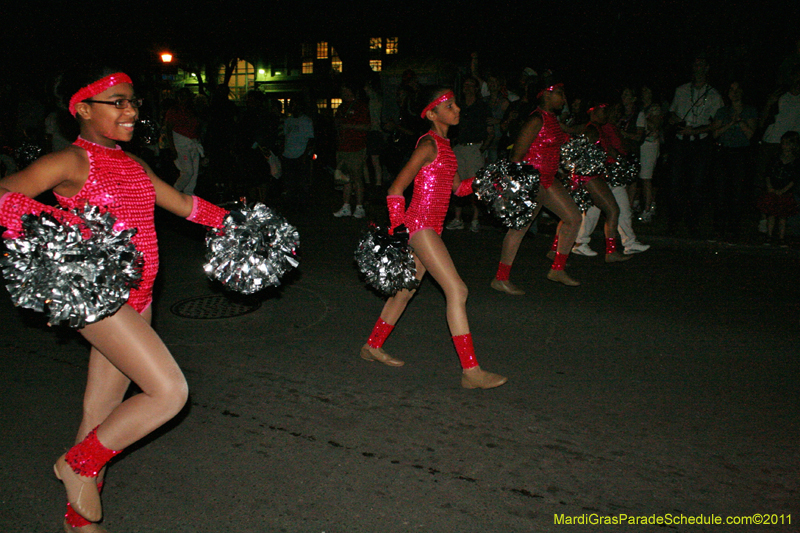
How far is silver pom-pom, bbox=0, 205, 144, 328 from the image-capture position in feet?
8.14

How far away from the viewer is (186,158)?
10.9 m

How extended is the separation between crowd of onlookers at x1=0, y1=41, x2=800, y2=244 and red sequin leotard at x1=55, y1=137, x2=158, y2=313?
5.90 meters

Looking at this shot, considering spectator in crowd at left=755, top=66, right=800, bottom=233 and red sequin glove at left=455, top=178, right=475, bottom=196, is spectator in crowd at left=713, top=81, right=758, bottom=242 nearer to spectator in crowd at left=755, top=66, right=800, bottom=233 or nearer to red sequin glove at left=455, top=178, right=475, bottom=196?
spectator in crowd at left=755, top=66, right=800, bottom=233

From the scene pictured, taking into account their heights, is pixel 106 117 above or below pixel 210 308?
above

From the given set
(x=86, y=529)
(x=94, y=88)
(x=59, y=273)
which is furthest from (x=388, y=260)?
(x=86, y=529)

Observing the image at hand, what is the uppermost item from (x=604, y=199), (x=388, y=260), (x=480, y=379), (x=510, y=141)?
(x=510, y=141)

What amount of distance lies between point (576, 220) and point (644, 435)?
333 centimetres

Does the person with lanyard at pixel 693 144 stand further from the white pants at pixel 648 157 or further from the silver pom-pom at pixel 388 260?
the silver pom-pom at pixel 388 260

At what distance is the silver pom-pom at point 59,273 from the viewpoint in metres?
2.48

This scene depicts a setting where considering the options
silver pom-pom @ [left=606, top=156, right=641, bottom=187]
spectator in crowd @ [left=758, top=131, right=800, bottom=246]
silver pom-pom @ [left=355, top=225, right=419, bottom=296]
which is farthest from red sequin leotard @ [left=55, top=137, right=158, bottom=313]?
spectator in crowd @ [left=758, top=131, right=800, bottom=246]

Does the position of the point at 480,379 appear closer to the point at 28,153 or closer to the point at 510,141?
the point at 510,141

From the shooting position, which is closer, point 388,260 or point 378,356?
point 388,260

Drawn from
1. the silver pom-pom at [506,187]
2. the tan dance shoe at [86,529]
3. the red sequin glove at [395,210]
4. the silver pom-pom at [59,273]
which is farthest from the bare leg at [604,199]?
the tan dance shoe at [86,529]

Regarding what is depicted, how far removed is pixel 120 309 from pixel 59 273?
28 cm
